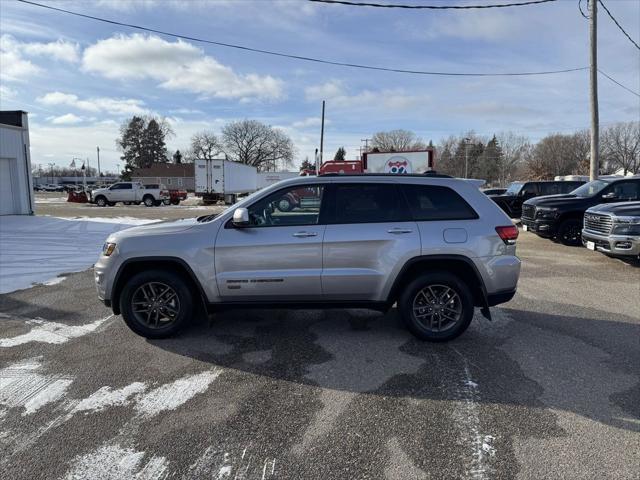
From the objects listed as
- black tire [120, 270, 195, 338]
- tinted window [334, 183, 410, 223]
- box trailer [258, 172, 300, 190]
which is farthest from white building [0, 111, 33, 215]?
box trailer [258, 172, 300, 190]

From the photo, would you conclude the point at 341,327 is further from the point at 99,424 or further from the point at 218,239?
the point at 99,424

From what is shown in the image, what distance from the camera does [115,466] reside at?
9.18 feet

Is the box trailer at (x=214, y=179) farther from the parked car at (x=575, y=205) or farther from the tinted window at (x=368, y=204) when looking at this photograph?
the tinted window at (x=368, y=204)

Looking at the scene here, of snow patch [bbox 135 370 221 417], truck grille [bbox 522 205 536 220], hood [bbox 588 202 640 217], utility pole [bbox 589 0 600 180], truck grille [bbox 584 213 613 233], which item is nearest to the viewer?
snow patch [bbox 135 370 221 417]

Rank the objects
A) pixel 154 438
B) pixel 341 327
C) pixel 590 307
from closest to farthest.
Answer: pixel 154 438, pixel 341 327, pixel 590 307

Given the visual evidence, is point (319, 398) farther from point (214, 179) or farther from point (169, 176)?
point (169, 176)

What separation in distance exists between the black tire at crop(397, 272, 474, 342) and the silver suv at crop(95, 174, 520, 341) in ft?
0.04

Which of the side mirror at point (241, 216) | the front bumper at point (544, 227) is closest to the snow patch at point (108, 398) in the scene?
the side mirror at point (241, 216)

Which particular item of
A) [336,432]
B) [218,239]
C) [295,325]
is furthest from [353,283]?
[336,432]

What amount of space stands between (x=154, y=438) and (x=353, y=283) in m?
2.40

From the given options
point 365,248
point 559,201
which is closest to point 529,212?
point 559,201

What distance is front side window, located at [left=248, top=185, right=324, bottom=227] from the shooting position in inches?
187

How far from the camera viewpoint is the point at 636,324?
217 inches

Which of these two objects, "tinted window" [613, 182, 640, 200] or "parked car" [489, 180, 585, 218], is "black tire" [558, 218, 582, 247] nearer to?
"tinted window" [613, 182, 640, 200]
